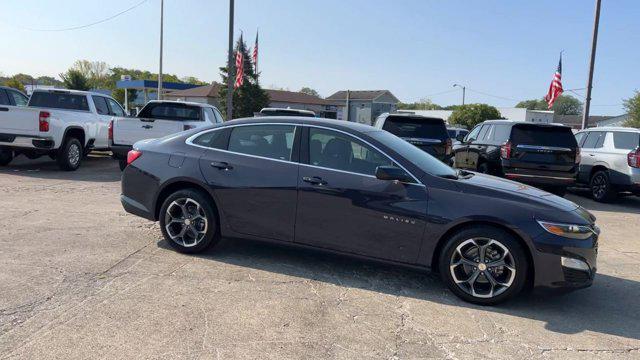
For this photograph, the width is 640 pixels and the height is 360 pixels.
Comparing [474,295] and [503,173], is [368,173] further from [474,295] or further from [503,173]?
[503,173]

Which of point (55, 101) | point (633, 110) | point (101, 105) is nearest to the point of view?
point (55, 101)

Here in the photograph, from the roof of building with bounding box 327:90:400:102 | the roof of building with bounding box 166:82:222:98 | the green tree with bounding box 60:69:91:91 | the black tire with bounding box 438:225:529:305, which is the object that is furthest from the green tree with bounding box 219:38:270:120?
the black tire with bounding box 438:225:529:305

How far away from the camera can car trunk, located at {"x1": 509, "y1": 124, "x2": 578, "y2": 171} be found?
10367 millimetres

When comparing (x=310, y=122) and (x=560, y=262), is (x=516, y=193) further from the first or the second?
(x=310, y=122)

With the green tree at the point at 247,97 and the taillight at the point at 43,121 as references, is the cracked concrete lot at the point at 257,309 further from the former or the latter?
the green tree at the point at 247,97

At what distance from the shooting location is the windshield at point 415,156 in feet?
16.5

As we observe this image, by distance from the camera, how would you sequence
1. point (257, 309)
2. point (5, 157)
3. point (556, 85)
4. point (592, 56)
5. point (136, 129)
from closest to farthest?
point (257, 309) → point (136, 129) → point (5, 157) → point (592, 56) → point (556, 85)

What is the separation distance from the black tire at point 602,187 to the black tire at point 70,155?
1232 centimetres

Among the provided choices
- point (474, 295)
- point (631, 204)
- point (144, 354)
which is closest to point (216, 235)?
point (144, 354)

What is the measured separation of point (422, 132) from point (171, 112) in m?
5.87

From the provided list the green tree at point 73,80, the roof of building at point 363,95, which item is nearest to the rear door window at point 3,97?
the green tree at point 73,80

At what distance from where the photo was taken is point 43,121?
439 inches

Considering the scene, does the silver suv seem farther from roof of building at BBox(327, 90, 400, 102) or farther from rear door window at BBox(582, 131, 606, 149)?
roof of building at BBox(327, 90, 400, 102)

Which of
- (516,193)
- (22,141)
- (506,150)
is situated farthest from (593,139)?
(22,141)
